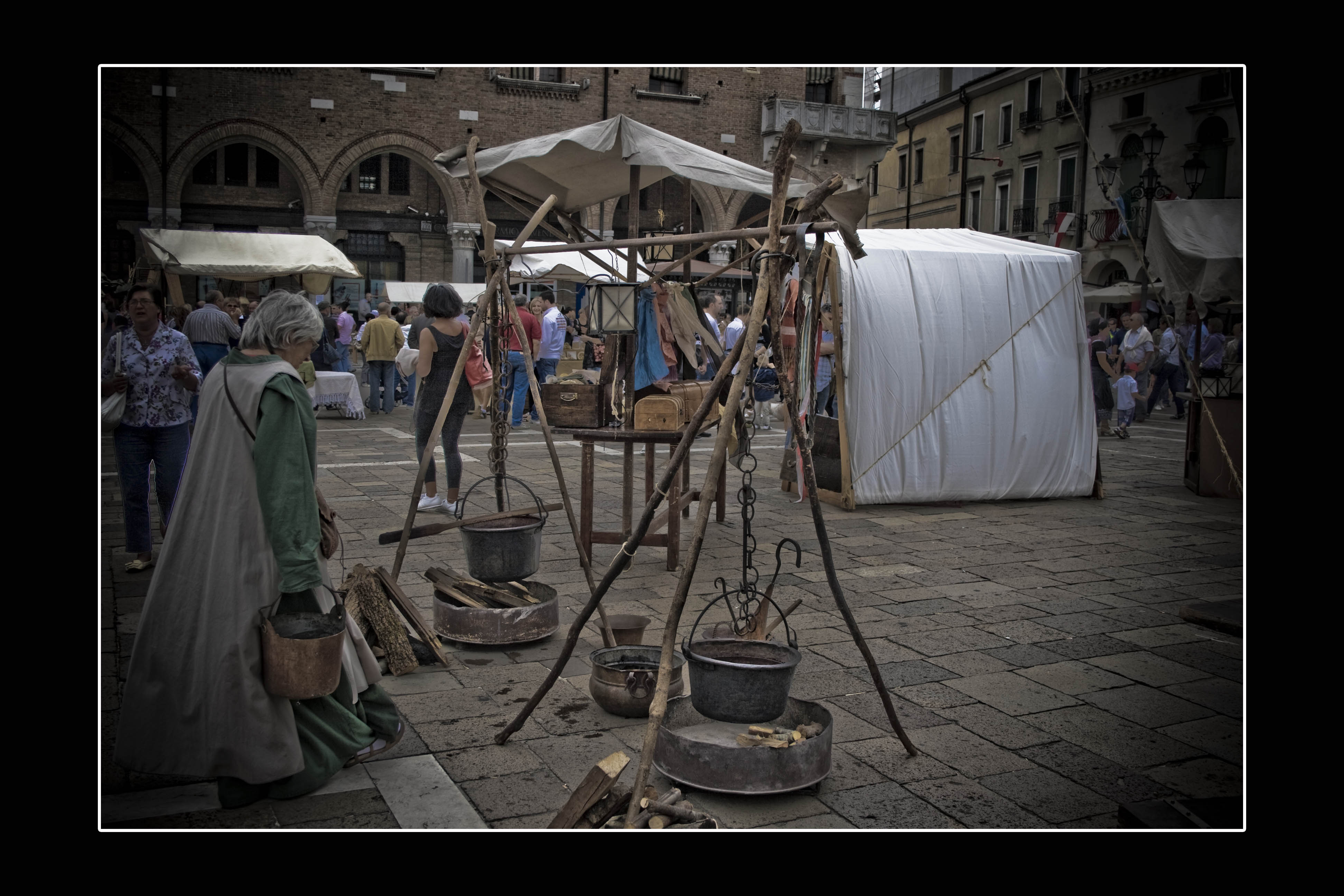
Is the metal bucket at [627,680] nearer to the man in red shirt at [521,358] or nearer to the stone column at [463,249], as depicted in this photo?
the man in red shirt at [521,358]

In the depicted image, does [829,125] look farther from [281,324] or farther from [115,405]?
[281,324]

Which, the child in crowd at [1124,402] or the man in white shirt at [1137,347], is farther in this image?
the man in white shirt at [1137,347]

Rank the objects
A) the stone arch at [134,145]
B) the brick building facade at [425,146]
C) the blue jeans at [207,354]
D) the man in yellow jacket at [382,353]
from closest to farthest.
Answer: the stone arch at [134,145] → the blue jeans at [207,354] → the man in yellow jacket at [382,353] → the brick building facade at [425,146]

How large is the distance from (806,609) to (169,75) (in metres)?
3.82

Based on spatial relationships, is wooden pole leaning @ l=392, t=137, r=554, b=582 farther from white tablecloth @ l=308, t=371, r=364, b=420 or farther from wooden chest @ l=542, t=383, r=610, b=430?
white tablecloth @ l=308, t=371, r=364, b=420

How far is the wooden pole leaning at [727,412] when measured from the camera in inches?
125

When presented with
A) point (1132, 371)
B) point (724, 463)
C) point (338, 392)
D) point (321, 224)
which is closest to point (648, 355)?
point (724, 463)

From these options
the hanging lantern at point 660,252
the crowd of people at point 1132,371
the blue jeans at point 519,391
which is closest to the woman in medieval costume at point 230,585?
the hanging lantern at point 660,252

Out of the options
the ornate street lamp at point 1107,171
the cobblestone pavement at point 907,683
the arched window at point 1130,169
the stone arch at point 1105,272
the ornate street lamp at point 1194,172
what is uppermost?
the stone arch at point 1105,272

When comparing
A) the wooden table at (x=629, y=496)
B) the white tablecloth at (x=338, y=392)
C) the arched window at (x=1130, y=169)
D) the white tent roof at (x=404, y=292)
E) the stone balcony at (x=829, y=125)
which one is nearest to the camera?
the arched window at (x=1130, y=169)

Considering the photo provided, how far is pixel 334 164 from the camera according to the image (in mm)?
22531

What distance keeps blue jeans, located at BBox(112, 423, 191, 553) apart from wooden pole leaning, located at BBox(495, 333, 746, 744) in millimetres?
3083

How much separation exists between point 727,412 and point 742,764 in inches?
42.8

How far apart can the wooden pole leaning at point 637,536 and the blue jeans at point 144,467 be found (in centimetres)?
308
